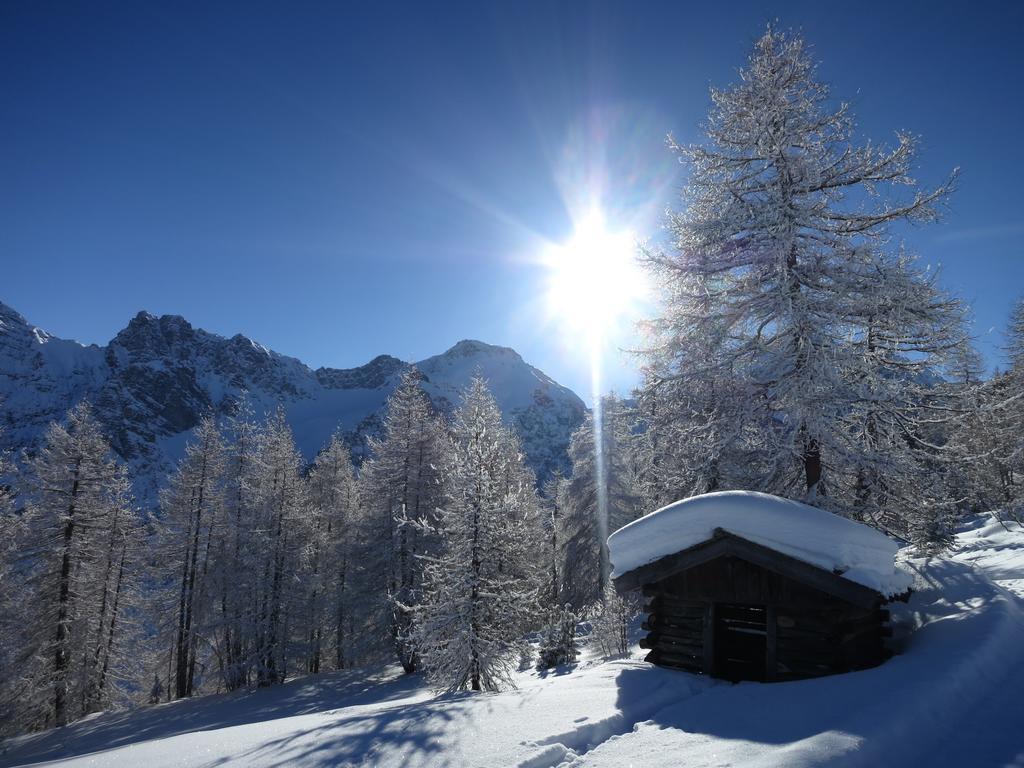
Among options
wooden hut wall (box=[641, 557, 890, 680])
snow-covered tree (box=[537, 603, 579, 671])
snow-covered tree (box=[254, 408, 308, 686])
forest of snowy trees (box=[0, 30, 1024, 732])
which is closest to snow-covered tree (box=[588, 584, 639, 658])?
forest of snowy trees (box=[0, 30, 1024, 732])

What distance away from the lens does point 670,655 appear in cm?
833

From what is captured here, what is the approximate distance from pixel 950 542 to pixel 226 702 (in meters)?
24.6

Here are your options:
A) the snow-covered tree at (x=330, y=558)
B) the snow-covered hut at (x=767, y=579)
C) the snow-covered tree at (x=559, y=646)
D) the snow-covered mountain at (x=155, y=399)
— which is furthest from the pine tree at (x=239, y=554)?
the snow-covered mountain at (x=155, y=399)

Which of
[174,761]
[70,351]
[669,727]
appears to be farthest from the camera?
[70,351]

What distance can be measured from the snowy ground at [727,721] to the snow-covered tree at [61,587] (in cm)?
1561

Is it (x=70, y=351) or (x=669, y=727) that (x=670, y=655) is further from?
(x=70, y=351)

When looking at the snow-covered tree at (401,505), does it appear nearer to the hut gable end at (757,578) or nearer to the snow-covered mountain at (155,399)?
the hut gable end at (757,578)

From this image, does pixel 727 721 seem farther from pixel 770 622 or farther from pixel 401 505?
pixel 401 505

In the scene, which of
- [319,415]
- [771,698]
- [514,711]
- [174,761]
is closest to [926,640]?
[771,698]

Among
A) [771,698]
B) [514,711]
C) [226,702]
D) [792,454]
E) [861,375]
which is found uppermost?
[861,375]

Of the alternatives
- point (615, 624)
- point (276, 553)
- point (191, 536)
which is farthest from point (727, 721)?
point (191, 536)

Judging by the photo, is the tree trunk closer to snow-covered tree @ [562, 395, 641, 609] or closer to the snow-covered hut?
snow-covered tree @ [562, 395, 641, 609]

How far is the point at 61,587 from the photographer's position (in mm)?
19344

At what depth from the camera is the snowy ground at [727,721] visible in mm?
4410
